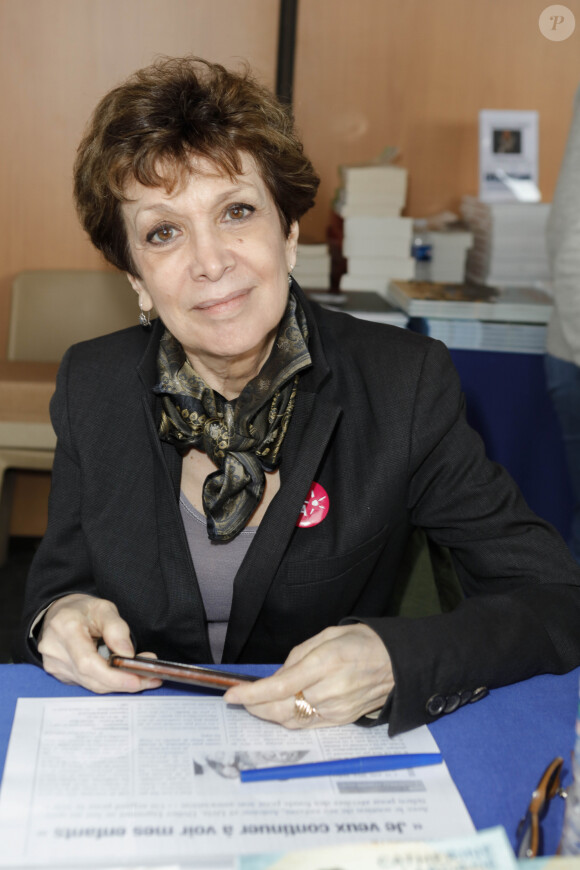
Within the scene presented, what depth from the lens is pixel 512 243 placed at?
10.5 ft

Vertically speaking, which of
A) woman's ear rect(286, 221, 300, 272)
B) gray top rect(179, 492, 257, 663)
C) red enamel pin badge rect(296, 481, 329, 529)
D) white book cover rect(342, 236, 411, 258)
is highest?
woman's ear rect(286, 221, 300, 272)

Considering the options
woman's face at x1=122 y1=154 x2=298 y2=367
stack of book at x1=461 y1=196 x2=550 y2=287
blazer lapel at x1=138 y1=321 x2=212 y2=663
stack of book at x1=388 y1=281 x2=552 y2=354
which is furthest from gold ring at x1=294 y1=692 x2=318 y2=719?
stack of book at x1=461 y1=196 x2=550 y2=287

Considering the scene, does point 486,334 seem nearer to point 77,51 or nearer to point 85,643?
point 77,51

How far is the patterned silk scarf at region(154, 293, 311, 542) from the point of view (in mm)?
1442

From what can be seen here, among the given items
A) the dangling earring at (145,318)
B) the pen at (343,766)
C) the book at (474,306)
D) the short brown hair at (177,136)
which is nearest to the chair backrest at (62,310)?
the book at (474,306)

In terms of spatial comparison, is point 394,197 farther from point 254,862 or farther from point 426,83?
point 254,862

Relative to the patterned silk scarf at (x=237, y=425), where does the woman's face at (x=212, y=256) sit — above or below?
above

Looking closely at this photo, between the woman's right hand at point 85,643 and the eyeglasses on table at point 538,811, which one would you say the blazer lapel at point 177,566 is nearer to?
Result: the woman's right hand at point 85,643

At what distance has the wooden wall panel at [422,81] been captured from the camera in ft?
11.1

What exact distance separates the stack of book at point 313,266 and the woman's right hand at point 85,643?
6.97ft

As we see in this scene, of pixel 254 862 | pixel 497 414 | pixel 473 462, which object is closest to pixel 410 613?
pixel 473 462

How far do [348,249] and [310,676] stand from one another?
2435 millimetres

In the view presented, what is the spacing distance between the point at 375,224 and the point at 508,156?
0.62 metres

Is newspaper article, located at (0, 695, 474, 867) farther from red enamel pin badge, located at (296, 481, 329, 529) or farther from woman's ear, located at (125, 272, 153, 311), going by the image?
→ woman's ear, located at (125, 272, 153, 311)
